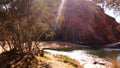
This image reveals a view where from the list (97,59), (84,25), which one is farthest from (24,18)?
(84,25)

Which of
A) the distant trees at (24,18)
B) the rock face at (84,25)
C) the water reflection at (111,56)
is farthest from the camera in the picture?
the rock face at (84,25)

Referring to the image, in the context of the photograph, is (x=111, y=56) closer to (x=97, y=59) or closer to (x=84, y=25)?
(x=97, y=59)

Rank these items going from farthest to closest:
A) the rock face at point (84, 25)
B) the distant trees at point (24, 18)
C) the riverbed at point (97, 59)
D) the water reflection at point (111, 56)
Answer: the rock face at point (84, 25), the distant trees at point (24, 18), the riverbed at point (97, 59), the water reflection at point (111, 56)

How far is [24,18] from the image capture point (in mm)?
13359

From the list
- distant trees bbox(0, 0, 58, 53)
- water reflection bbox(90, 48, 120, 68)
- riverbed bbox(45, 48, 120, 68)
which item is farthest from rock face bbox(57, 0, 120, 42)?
distant trees bbox(0, 0, 58, 53)

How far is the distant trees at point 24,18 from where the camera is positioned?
1301 centimetres

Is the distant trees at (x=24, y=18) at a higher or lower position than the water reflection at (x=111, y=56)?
higher

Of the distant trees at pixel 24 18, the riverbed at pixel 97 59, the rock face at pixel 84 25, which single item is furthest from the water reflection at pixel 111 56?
the rock face at pixel 84 25

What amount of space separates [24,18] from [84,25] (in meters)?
40.2

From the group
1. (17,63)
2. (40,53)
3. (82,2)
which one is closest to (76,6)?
(82,2)

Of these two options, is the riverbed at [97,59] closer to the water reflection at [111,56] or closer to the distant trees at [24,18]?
the water reflection at [111,56]

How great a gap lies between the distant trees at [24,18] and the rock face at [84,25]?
1395 inches

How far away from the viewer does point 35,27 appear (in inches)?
562

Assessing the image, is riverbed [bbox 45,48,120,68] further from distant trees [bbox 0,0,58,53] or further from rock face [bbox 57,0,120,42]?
rock face [bbox 57,0,120,42]
